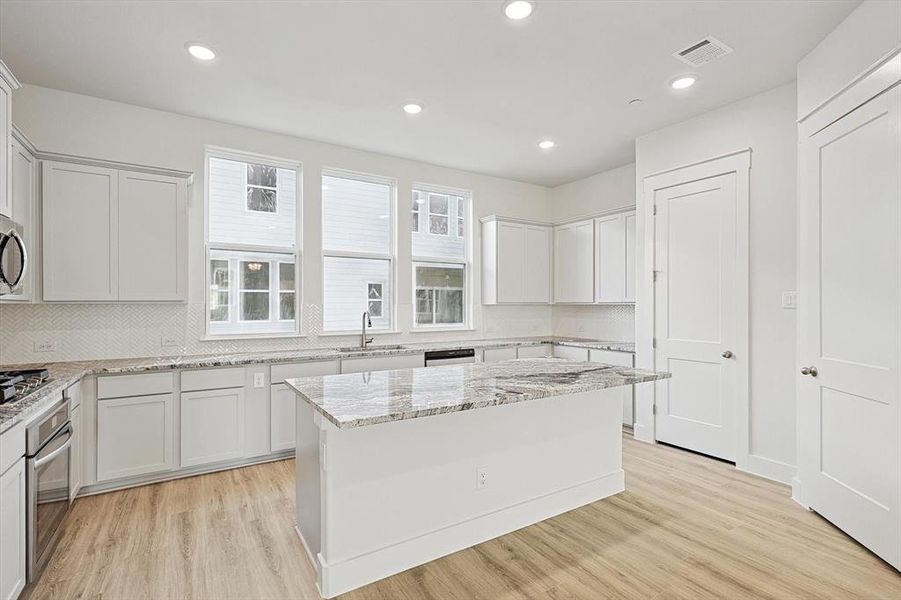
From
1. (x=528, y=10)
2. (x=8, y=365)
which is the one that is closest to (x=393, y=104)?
(x=528, y=10)

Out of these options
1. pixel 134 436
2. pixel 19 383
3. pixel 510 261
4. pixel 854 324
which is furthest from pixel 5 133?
pixel 854 324

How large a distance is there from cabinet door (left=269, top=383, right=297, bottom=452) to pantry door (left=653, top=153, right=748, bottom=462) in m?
3.31

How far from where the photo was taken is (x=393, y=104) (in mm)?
3688

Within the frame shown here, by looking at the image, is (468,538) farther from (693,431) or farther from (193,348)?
(193,348)

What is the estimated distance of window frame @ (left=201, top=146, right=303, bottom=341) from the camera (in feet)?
13.2

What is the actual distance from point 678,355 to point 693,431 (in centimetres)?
66

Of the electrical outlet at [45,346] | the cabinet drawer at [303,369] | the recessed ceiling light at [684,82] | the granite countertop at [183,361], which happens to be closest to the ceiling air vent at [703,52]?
the recessed ceiling light at [684,82]

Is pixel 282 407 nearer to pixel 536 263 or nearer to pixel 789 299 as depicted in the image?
pixel 536 263

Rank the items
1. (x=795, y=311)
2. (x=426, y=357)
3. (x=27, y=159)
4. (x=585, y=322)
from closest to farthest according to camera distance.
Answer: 1. (x=27, y=159)
2. (x=795, y=311)
3. (x=426, y=357)
4. (x=585, y=322)

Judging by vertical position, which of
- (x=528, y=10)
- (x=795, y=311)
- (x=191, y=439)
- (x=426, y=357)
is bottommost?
(x=191, y=439)

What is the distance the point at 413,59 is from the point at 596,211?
3.41m

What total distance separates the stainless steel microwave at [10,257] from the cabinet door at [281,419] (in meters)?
1.78

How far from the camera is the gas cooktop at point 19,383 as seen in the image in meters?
2.08

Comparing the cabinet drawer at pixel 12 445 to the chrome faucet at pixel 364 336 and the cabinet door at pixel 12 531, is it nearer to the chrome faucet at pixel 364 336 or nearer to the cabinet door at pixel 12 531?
the cabinet door at pixel 12 531
